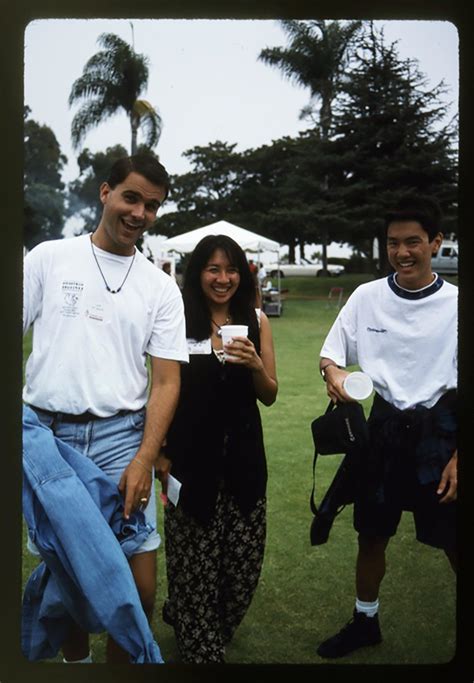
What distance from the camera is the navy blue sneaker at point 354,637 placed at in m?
2.30

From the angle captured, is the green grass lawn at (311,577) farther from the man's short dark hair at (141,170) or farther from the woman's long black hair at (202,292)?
the man's short dark hair at (141,170)

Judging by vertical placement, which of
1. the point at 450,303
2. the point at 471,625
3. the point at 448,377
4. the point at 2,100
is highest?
the point at 2,100

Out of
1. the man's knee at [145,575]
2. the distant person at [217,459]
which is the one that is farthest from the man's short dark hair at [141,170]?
the man's knee at [145,575]

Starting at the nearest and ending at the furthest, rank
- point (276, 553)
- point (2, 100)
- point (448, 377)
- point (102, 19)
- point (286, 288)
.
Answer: point (2, 100)
point (102, 19)
point (448, 377)
point (286, 288)
point (276, 553)

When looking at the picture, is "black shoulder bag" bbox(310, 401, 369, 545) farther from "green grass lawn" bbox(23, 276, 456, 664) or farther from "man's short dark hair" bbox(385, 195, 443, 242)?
"man's short dark hair" bbox(385, 195, 443, 242)

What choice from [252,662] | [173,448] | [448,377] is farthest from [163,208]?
[252,662]

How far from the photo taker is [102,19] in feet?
6.81

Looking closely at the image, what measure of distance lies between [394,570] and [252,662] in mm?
790

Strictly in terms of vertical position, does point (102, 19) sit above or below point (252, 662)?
above

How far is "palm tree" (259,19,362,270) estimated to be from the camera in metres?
2.13

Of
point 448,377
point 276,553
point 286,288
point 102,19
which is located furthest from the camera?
point 276,553

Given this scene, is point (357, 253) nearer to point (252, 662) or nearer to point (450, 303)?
point (450, 303)

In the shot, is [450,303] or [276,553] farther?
[276,553]

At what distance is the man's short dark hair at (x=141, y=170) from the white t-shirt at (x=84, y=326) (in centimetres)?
20
